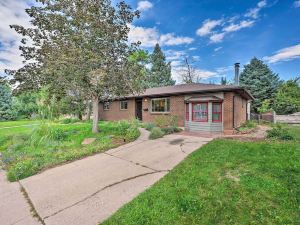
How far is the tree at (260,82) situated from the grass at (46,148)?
22.2 meters

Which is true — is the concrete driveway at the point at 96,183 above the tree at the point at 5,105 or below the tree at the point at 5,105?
below

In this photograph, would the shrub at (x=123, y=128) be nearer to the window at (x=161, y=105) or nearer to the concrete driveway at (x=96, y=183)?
the concrete driveway at (x=96, y=183)

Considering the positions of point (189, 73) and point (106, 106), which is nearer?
point (106, 106)

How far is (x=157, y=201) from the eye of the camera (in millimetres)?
3133

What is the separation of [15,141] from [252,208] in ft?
35.4

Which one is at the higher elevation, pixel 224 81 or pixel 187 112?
pixel 224 81

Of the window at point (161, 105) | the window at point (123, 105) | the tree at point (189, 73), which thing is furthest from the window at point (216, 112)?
the tree at point (189, 73)

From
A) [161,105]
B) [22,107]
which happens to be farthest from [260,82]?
[22,107]

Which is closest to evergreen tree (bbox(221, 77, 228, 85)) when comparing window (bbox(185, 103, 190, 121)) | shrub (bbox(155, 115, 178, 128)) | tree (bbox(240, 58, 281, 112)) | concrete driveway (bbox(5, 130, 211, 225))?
tree (bbox(240, 58, 281, 112))

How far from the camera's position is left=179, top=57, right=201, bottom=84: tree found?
96.3 feet

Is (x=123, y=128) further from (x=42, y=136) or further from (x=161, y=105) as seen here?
(x=161, y=105)

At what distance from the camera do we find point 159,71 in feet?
112

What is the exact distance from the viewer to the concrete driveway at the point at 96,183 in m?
3.07

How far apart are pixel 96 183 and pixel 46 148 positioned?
4.63 metres
